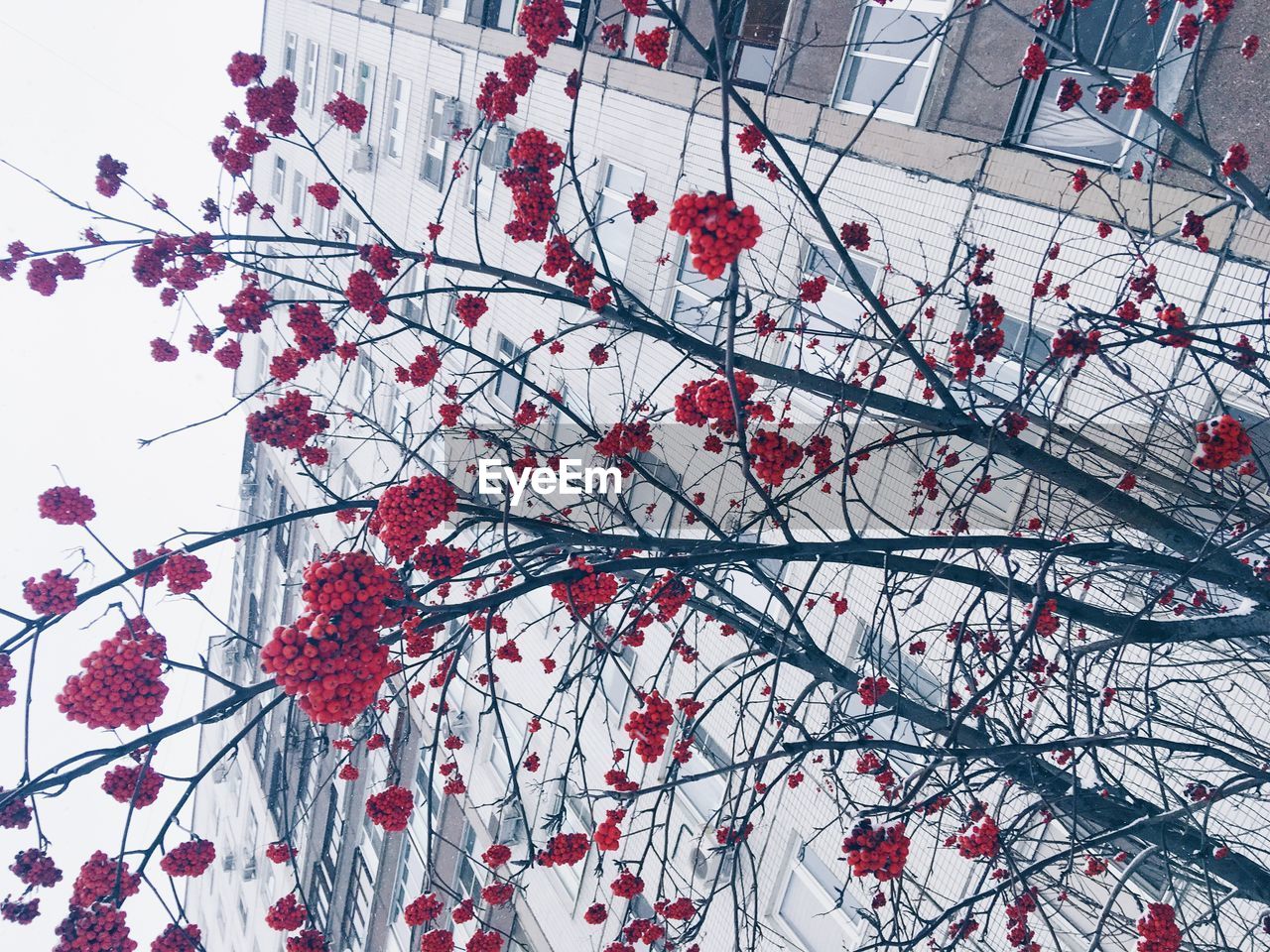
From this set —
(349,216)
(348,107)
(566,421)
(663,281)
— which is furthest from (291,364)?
(349,216)

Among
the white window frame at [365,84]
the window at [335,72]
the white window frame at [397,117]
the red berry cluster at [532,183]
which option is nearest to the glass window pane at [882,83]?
the red berry cluster at [532,183]

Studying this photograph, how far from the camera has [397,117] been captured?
16656mm

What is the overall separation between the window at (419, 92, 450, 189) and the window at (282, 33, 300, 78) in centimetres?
898

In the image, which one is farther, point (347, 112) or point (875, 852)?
point (347, 112)

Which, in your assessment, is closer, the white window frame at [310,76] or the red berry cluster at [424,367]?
the red berry cluster at [424,367]

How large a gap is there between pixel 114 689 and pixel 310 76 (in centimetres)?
2151

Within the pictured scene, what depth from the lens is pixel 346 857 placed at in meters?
18.1

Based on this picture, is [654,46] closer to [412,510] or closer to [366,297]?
[366,297]

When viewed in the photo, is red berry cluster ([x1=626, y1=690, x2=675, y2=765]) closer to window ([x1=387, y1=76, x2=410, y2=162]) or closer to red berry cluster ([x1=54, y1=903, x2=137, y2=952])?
red berry cluster ([x1=54, y1=903, x2=137, y2=952])

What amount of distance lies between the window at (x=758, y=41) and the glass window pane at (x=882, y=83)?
4.27 feet

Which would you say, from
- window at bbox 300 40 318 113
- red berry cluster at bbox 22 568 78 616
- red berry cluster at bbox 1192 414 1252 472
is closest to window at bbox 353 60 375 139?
window at bbox 300 40 318 113

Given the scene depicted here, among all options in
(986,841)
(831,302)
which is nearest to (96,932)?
(986,841)

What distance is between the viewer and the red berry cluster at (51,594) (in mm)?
3994

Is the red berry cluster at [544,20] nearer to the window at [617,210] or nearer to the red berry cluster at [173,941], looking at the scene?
the red berry cluster at [173,941]
